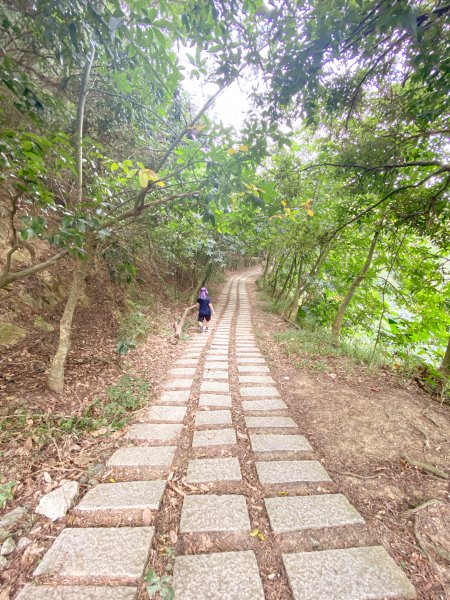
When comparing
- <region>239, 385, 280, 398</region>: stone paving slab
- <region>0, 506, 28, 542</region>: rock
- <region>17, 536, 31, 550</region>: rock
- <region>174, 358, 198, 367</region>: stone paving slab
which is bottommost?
<region>174, 358, 198, 367</region>: stone paving slab

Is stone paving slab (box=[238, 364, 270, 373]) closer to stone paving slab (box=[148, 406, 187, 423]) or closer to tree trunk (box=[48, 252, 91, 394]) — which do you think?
stone paving slab (box=[148, 406, 187, 423])

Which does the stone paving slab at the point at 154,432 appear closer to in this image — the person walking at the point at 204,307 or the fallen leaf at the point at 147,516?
the fallen leaf at the point at 147,516

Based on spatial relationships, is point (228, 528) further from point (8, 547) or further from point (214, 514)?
point (8, 547)

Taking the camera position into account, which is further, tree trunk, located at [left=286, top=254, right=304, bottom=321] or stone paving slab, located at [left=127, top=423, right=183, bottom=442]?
tree trunk, located at [left=286, top=254, right=304, bottom=321]

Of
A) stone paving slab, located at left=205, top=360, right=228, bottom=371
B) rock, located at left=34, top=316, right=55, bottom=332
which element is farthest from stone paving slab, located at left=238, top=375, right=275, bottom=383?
rock, located at left=34, top=316, right=55, bottom=332

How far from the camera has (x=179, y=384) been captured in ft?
11.7

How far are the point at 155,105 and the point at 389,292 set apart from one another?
7.15 m

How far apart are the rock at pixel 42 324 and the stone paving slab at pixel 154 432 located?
2.28 meters

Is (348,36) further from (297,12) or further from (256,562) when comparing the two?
(256,562)

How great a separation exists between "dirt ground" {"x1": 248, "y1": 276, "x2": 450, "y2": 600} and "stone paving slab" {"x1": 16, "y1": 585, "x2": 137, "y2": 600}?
4.89ft

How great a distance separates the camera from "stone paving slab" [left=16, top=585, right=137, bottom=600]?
1125 millimetres

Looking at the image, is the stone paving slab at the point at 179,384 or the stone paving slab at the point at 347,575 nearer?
the stone paving slab at the point at 347,575

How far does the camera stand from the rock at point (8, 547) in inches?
52.1

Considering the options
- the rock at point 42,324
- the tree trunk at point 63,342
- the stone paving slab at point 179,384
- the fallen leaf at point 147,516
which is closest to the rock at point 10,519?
the fallen leaf at point 147,516
